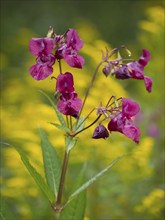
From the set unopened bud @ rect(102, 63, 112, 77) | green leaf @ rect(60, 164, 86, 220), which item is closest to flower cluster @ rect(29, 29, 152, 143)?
unopened bud @ rect(102, 63, 112, 77)

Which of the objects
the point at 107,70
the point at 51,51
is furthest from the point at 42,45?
the point at 107,70

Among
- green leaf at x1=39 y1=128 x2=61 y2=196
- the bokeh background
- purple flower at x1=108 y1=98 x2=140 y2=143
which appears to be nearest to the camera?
purple flower at x1=108 y1=98 x2=140 y2=143

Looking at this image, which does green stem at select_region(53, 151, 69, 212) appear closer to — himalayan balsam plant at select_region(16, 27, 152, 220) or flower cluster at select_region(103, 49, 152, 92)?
himalayan balsam plant at select_region(16, 27, 152, 220)

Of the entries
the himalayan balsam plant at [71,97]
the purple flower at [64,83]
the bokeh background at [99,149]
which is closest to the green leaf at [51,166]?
the himalayan balsam plant at [71,97]

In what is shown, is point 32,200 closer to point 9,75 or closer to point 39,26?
point 9,75

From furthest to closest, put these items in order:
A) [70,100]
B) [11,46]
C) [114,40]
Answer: [114,40], [11,46], [70,100]

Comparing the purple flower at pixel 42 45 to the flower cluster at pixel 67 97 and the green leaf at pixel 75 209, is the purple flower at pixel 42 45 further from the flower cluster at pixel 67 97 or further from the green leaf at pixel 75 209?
the green leaf at pixel 75 209

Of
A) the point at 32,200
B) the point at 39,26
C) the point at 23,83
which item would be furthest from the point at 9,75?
the point at 32,200
